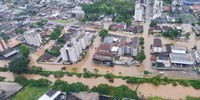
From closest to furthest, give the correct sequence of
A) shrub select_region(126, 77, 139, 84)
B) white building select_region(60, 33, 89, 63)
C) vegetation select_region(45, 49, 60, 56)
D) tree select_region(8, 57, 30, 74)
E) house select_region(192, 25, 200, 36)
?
1. shrub select_region(126, 77, 139, 84)
2. tree select_region(8, 57, 30, 74)
3. white building select_region(60, 33, 89, 63)
4. vegetation select_region(45, 49, 60, 56)
5. house select_region(192, 25, 200, 36)

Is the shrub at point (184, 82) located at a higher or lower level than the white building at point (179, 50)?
lower

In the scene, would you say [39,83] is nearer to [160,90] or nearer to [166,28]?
[160,90]

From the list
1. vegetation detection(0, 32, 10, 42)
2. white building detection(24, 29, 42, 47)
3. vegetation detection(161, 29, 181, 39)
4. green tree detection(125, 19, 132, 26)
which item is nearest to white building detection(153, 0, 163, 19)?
green tree detection(125, 19, 132, 26)

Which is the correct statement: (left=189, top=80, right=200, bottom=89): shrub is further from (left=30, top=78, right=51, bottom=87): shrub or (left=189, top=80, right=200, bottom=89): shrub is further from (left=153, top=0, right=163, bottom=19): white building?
(left=153, top=0, right=163, bottom=19): white building

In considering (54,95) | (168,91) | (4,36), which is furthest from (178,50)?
(4,36)

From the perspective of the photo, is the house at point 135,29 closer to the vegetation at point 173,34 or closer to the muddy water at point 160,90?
the vegetation at point 173,34

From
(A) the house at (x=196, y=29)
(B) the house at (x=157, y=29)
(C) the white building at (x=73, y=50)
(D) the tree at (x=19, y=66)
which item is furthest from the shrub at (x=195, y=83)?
(D) the tree at (x=19, y=66)
